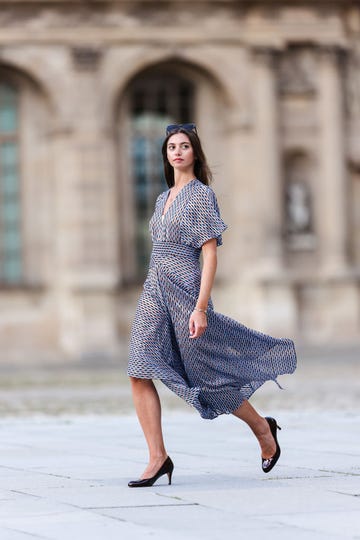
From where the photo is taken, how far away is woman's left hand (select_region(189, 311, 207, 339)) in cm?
937

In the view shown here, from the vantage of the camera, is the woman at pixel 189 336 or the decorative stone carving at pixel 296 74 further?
the decorative stone carving at pixel 296 74

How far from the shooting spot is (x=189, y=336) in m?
9.49

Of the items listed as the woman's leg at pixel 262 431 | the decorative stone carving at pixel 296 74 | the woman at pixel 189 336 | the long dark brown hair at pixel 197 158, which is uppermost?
the decorative stone carving at pixel 296 74

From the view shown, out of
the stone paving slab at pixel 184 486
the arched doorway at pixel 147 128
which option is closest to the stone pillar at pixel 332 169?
the arched doorway at pixel 147 128

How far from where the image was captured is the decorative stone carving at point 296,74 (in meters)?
31.1

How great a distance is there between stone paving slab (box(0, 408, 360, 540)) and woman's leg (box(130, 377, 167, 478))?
0.63 ft

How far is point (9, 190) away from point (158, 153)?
270 centimetres

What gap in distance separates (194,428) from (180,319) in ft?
15.8

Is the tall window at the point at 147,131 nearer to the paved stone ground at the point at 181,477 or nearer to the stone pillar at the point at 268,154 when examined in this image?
the stone pillar at the point at 268,154

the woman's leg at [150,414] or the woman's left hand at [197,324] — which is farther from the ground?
the woman's left hand at [197,324]

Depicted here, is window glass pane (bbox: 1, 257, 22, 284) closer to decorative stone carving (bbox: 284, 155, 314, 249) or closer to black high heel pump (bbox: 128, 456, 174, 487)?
decorative stone carving (bbox: 284, 155, 314, 249)

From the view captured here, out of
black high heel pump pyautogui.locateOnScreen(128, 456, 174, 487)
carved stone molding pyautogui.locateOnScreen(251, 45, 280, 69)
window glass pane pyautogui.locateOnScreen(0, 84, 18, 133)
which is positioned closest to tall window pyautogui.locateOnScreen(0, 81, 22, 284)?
window glass pane pyautogui.locateOnScreen(0, 84, 18, 133)

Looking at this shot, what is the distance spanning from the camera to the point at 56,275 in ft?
99.9

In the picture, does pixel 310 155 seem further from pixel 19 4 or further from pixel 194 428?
pixel 194 428
